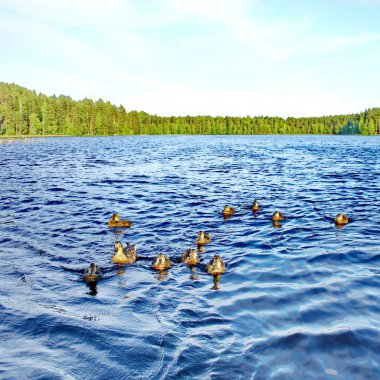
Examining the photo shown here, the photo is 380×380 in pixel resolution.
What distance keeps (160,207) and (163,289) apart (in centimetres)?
1268

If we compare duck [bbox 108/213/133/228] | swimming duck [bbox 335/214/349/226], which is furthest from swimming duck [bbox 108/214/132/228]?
swimming duck [bbox 335/214/349/226]

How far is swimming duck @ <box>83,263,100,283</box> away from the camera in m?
11.8

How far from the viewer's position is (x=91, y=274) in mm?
11859

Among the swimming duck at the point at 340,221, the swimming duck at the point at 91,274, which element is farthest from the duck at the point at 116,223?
the swimming duck at the point at 340,221

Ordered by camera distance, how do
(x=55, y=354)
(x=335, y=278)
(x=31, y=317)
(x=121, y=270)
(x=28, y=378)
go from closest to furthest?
1. (x=28, y=378)
2. (x=55, y=354)
3. (x=31, y=317)
4. (x=335, y=278)
5. (x=121, y=270)

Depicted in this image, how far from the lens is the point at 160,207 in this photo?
2364 centimetres

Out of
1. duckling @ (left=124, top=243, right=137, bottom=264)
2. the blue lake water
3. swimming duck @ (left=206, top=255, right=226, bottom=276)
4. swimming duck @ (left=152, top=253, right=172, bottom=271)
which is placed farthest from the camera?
duckling @ (left=124, top=243, right=137, bottom=264)

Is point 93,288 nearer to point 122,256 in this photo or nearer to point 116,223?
point 122,256

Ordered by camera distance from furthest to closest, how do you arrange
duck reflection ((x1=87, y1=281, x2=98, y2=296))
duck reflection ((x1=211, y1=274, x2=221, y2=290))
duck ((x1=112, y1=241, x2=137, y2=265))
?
1. duck ((x1=112, y1=241, x2=137, y2=265))
2. duck reflection ((x1=211, y1=274, x2=221, y2=290))
3. duck reflection ((x1=87, y1=281, x2=98, y2=296))

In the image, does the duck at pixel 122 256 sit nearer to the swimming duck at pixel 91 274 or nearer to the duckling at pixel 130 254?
the duckling at pixel 130 254

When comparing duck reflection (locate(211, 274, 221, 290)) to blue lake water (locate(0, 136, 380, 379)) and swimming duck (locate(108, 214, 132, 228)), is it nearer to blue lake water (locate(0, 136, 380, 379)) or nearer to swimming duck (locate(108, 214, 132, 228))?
blue lake water (locate(0, 136, 380, 379))

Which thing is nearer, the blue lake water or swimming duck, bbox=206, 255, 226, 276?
the blue lake water

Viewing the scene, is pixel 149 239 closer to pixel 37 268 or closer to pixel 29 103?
pixel 37 268

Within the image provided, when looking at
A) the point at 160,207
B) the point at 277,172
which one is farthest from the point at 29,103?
the point at 160,207
